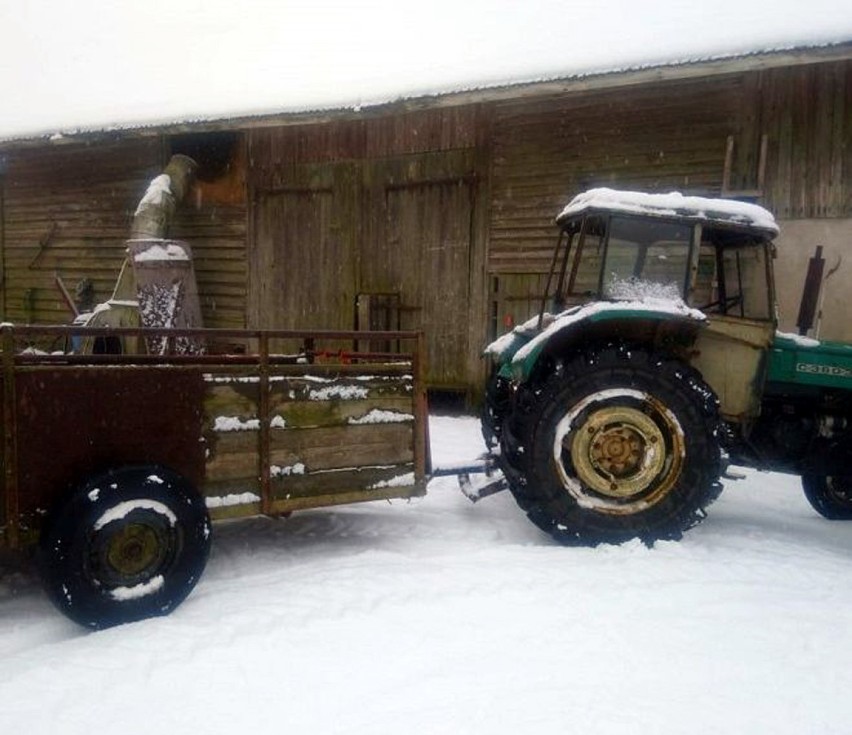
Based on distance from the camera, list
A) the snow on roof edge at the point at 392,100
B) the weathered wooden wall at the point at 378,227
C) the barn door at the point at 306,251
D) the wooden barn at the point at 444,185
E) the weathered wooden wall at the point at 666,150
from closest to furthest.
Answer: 1. the snow on roof edge at the point at 392,100
2. the weathered wooden wall at the point at 666,150
3. the wooden barn at the point at 444,185
4. the weathered wooden wall at the point at 378,227
5. the barn door at the point at 306,251

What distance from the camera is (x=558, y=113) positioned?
8680mm

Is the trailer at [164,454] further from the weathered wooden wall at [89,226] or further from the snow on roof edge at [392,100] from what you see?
the weathered wooden wall at [89,226]

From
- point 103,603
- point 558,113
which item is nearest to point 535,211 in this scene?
point 558,113

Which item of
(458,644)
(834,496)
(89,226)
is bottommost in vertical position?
(834,496)

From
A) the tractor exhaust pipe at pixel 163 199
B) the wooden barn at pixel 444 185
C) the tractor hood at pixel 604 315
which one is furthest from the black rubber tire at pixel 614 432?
the tractor exhaust pipe at pixel 163 199

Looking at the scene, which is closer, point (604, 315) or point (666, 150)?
point (604, 315)

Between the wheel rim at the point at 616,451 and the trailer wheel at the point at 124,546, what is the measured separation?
2.05 metres

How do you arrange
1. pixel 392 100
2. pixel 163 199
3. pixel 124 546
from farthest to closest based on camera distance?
pixel 163 199
pixel 392 100
pixel 124 546

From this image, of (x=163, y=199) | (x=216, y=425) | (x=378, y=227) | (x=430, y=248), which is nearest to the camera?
(x=216, y=425)

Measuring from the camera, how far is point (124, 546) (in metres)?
2.96

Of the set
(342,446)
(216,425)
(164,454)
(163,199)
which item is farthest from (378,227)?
(164,454)

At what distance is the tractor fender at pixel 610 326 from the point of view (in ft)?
13.1

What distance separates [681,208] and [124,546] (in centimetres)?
354

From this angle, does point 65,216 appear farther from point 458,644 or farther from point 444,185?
point 458,644
